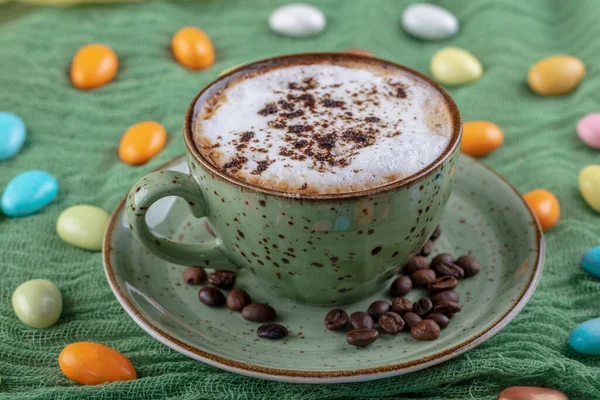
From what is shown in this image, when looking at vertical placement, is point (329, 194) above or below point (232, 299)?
above

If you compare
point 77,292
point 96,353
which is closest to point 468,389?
point 96,353

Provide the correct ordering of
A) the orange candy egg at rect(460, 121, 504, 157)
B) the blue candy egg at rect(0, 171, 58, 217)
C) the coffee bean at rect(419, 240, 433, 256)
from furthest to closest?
the orange candy egg at rect(460, 121, 504, 157) < the blue candy egg at rect(0, 171, 58, 217) < the coffee bean at rect(419, 240, 433, 256)

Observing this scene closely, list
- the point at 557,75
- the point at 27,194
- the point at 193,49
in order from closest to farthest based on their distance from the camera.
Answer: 1. the point at 27,194
2. the point at 557,75
3. the point at 193,49

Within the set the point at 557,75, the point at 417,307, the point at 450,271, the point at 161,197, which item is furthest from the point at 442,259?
the point at 557,75

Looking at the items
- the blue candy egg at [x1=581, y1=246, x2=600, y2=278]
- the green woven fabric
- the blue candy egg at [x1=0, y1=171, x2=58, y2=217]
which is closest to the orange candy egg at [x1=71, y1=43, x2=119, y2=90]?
the green woven fabric

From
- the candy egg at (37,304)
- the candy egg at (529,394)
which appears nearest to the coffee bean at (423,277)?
the candy egg at (529,394)

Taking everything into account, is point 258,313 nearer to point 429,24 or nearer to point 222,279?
point 222,279

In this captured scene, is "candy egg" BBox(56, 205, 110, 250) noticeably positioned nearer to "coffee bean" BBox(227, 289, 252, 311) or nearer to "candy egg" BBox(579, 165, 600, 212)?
"coffee bean" BBox(227, 289, 252, 311)

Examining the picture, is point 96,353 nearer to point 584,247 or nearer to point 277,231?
point 277,231
